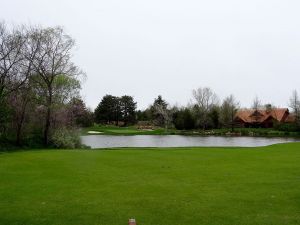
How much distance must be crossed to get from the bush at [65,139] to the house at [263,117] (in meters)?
74.4

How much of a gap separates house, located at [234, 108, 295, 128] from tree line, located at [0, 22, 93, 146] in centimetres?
7546

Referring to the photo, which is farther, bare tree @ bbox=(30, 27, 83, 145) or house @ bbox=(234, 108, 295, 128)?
house @ bbox=(234, 108, 295, 128)

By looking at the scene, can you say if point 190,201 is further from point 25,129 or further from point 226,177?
point 25,129

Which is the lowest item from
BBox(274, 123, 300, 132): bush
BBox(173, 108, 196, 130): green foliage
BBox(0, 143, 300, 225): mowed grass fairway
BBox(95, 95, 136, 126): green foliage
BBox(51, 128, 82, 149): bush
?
BBox(0, 143, 300, 225): mowed grass fairway

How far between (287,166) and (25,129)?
2887cm

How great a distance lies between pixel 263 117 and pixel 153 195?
331 ft

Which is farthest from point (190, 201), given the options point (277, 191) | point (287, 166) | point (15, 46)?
point (15, 46)

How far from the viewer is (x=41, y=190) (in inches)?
490

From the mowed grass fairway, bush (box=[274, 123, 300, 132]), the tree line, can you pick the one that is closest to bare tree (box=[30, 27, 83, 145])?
the tree line

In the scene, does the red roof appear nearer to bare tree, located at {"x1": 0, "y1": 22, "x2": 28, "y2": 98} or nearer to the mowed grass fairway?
bare tree, located at {"x1": 0, "y1": 22, "x2": 28, "y2": 98}

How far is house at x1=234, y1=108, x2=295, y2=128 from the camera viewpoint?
105938 millimetres

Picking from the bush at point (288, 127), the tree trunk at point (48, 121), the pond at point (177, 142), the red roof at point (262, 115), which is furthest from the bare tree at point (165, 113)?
the tree trunk at point (48, 121)

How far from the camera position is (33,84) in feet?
127

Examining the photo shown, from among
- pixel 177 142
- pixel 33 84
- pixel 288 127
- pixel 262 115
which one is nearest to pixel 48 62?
pixel 33 84
